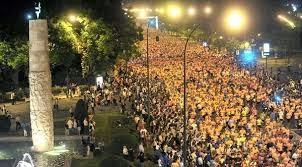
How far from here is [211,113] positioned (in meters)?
41.5

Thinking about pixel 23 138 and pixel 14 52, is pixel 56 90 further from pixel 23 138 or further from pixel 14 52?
pixel 23 138

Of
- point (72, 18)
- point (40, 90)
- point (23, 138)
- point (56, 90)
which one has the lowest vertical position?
point (23, 138)

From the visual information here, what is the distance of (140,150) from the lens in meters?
30.7

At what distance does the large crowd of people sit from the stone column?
16.8 feet

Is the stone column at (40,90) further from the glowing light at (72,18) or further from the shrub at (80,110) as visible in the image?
the glowing light at (72,18)

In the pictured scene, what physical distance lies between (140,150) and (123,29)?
1095 inches

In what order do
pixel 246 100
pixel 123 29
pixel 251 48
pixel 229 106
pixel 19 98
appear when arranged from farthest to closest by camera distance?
1. pixel 251 48
2. pixel 123 29
3. pixel 19 98
4. pixel 246 100
5. pixel 229 106

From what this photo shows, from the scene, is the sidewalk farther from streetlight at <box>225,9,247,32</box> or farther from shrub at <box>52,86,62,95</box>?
shrub at <box>52,86,62,95</box>

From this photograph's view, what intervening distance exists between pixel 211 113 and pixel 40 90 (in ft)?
44.3

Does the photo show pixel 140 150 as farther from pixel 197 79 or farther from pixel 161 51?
pixel 161 51

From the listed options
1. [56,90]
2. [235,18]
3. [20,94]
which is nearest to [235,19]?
[235,18]

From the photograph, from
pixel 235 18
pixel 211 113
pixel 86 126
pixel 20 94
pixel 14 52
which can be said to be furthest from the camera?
pixel 20 94

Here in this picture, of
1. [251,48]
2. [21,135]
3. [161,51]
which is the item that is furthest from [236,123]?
[251,48]

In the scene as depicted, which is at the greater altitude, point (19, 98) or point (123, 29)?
point (123, 29)
